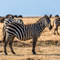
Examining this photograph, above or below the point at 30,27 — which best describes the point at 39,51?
below

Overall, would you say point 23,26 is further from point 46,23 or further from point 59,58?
point 59,58

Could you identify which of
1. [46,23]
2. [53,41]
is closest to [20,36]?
[46,23]

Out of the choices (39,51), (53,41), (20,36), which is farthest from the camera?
(53,41)

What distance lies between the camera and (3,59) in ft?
34.7

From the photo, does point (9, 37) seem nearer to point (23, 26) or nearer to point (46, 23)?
point (23, 26)

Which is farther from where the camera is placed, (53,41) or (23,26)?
(53,41)

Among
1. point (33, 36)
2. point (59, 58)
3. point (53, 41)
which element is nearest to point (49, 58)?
point (59, 58)

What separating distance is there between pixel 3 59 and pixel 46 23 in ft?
10.9

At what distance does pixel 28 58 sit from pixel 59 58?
4.22 feet

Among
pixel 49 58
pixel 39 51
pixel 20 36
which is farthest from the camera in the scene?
pixel 39 51

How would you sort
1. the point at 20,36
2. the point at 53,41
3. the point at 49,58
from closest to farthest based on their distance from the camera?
the point at 49,58 < the point at 20,36 < the point at 53,41

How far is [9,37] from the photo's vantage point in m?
12.4

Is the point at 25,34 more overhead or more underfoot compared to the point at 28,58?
more overhead

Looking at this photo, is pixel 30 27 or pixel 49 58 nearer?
pixel 49 58
